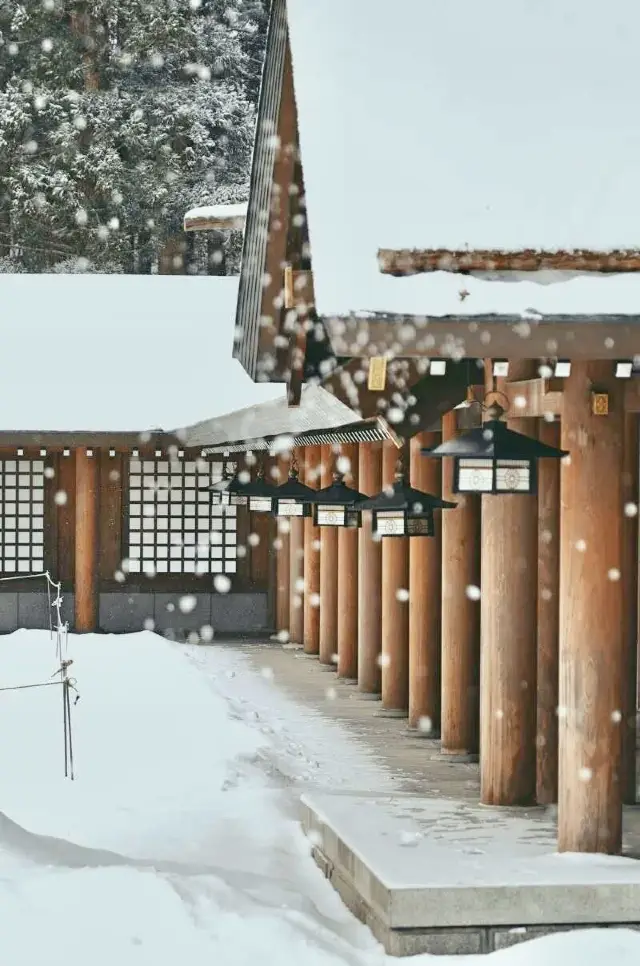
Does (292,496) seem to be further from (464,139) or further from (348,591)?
(464,139)

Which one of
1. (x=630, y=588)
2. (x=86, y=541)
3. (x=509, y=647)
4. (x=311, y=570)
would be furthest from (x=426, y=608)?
(x=86, y=541)

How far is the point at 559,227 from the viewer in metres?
7.40

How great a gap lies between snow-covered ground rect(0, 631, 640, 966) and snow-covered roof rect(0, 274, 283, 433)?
420cm

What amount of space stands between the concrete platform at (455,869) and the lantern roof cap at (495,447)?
2.07 meters

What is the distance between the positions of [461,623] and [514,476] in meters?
3.91

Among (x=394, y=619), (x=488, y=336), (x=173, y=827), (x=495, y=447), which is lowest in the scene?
(x=173, y=827)

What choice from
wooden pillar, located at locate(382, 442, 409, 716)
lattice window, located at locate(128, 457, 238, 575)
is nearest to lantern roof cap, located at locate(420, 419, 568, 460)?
wooden pillar, located at locate(382, 442, 409, 716)

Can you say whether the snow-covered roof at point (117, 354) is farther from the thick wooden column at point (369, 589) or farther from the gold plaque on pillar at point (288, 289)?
the gold plaque on pillar at point (288, 289)

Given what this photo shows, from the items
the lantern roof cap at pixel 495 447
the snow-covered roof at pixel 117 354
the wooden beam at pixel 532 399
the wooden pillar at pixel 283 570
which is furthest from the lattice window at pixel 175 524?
the lantern roof cap at pixel 495 447

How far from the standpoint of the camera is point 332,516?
13875 mm

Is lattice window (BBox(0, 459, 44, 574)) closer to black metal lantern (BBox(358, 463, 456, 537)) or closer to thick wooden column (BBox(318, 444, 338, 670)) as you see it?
thick wooden column (BBox(318, 444, 338, 670))

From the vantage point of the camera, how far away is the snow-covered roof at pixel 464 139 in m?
7.22

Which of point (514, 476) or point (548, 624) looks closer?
point (514, 476)

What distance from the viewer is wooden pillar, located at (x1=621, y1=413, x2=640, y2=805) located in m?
9.48
